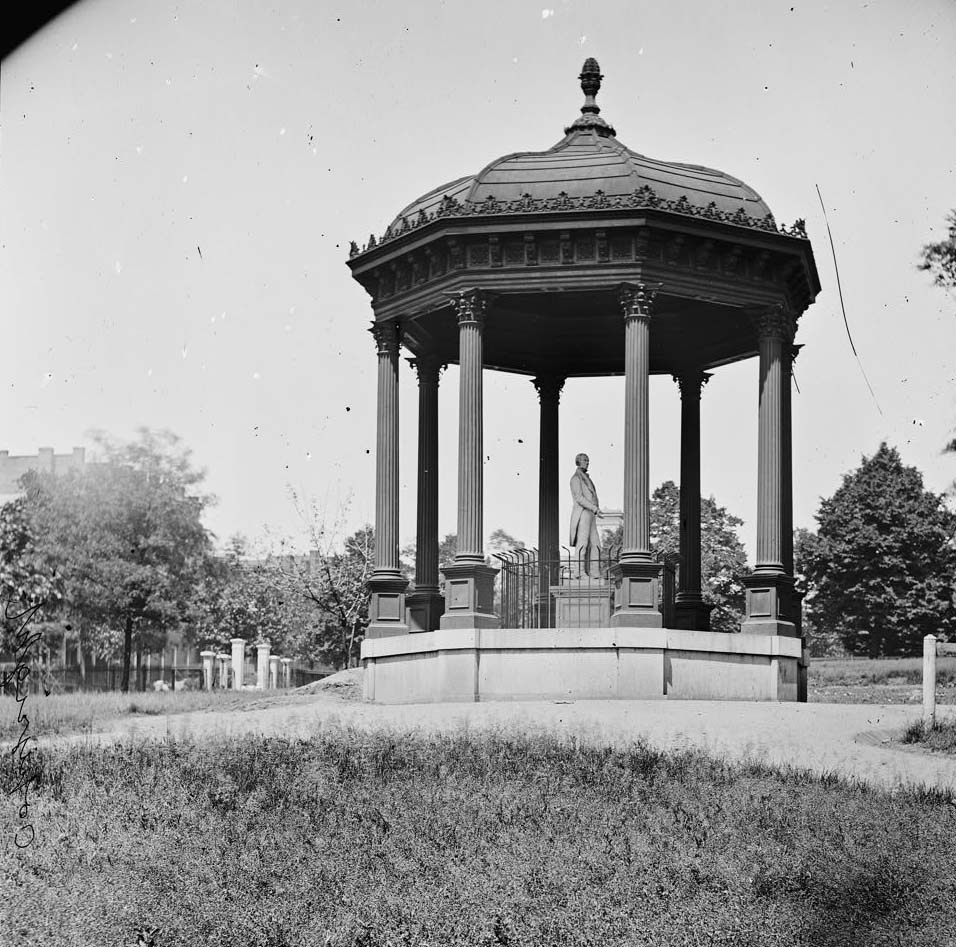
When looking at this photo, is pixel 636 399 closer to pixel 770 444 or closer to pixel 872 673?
pixel 770 444

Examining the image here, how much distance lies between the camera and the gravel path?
2133cm

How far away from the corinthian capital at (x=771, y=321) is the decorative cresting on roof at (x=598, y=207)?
5.54 ft

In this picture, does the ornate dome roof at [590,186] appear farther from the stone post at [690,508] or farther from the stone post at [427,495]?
the stone post at [690,508]

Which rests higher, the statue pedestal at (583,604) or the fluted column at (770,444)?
the fluted column at (770,444)

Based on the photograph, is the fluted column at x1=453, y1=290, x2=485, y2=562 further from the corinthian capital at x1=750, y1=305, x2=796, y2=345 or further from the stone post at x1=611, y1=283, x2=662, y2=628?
the corinthian capital at x1=750, y1=305, x2=796, y2=345

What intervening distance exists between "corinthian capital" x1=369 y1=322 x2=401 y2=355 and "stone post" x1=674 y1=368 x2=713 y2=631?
825 centimetres

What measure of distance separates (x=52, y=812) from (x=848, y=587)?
60738mm

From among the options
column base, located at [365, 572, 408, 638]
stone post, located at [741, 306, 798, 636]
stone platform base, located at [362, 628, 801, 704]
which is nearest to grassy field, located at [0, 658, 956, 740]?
column base, located at [365, 572, 408, 638]

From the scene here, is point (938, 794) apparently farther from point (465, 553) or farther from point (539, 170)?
point (539, 170)

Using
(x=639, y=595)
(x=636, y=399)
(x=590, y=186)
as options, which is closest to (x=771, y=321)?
(x=636, y=399)

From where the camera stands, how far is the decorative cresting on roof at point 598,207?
3128 centimetres

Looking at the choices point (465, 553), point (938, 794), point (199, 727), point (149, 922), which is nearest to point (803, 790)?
point (938, 794)

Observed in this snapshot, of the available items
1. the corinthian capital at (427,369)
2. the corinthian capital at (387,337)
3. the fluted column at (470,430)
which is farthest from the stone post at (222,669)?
the fluted column at (470,430)

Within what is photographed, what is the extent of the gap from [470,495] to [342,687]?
7.79 meters
